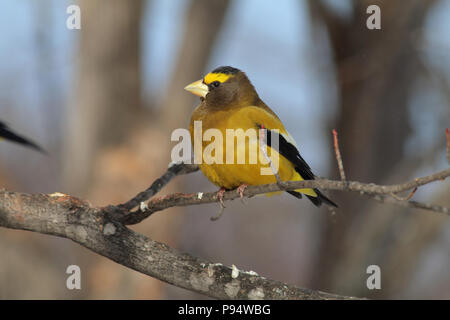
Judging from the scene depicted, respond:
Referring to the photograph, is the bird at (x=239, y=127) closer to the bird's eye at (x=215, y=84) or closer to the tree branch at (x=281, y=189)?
the bird's eye at (x=215, y=84)

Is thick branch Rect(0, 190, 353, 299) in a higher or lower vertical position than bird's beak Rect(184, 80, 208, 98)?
lower

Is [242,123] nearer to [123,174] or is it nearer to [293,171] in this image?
[293,171]

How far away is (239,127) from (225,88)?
409 mm

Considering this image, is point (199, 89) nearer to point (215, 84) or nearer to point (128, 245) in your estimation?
point (215, 84)

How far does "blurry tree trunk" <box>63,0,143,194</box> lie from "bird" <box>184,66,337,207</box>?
3447mm

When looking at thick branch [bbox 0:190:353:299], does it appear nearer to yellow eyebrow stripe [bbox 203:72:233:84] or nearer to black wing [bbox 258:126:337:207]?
black wing [bbox 258:126:337:207]

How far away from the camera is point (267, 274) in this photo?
1041cm

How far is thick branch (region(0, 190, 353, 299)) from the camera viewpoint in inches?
97.0

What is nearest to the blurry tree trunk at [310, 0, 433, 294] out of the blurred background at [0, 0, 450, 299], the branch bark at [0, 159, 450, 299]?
the blurred background at [0, 0, 450, 299]

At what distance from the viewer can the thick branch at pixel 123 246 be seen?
8.08 ft

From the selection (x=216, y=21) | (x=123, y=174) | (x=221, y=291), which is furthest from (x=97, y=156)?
(x=221, y=291)

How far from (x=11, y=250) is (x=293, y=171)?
521 centimetres

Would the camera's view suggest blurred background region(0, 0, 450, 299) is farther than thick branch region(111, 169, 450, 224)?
Yes

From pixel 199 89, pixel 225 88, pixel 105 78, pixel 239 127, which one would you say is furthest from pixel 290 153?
pixel 105 78
